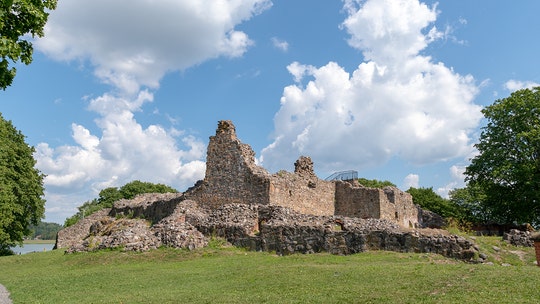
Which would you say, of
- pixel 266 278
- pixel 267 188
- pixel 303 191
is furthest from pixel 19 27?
pixel 303 191

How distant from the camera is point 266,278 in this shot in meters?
13.7

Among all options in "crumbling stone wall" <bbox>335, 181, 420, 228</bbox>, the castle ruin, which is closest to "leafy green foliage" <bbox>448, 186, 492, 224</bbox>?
"crumbling stone wall" <bbox>335, 181, 420, 228</bbox>

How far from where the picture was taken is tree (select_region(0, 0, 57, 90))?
9227 mm

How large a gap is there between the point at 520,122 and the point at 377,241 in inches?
753

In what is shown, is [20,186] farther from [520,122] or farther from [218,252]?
[520,122]

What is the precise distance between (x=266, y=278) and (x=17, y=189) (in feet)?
105

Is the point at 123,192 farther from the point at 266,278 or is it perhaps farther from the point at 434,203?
the point at 266,278

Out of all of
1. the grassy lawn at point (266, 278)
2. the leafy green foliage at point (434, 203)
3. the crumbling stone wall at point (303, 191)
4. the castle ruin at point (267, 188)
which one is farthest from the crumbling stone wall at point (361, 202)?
the leafy green foliage at point (434, 203)

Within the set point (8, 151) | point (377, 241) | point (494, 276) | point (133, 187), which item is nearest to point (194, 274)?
point (377, 241)

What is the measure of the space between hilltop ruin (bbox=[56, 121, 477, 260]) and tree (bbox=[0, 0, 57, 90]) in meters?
12.7

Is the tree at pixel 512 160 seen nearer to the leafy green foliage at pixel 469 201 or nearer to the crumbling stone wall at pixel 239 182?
the crumbling stone wall at pixel 239 182

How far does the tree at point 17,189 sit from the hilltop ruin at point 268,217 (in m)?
8.21

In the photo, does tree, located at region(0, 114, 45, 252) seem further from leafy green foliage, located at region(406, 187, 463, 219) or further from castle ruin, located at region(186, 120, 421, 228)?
leafy green foliage, located at region(406, 187, 463, 219)

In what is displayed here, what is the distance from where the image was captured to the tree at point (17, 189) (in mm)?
33969
